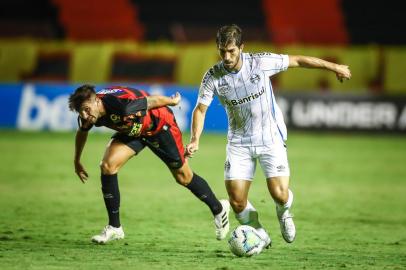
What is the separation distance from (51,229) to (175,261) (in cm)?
220

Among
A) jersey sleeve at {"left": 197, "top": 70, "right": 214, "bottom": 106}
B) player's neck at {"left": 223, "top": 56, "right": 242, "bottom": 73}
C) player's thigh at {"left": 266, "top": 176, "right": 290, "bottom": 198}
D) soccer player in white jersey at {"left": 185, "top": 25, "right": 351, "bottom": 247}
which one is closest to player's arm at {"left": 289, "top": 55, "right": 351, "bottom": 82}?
soccer player in white jersey at {"left": 185, "top": 25, "right": 351, "bottom": 247}

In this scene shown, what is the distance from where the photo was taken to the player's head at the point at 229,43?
6.95 m

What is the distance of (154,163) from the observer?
15.5 m

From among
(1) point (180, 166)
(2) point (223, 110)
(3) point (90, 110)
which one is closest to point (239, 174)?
(1) point (180, 166)

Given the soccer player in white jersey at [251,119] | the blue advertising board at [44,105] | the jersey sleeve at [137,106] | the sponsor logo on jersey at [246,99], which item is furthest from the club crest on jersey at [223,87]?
the blue advertising board at [44,105]

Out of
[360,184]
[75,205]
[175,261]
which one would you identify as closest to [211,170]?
[360,184]

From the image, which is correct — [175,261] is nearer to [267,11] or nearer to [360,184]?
[360,184]

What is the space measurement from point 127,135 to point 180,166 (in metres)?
0.63

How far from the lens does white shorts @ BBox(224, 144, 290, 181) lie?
24.5 ft

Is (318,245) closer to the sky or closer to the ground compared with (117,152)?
closer to the ground

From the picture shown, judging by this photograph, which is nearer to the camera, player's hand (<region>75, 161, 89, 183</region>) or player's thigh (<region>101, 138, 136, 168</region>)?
player's thigh (<region>101, 138, 136, 168</region>)

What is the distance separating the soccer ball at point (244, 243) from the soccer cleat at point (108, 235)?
1.27m

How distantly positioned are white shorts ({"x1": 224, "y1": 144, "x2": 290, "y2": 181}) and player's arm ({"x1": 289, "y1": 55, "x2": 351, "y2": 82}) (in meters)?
0.78

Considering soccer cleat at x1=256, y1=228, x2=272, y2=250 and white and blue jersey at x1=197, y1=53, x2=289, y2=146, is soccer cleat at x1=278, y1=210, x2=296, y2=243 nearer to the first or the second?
soccer cleat at x1=256, y1=228, x2=272, y2=250
